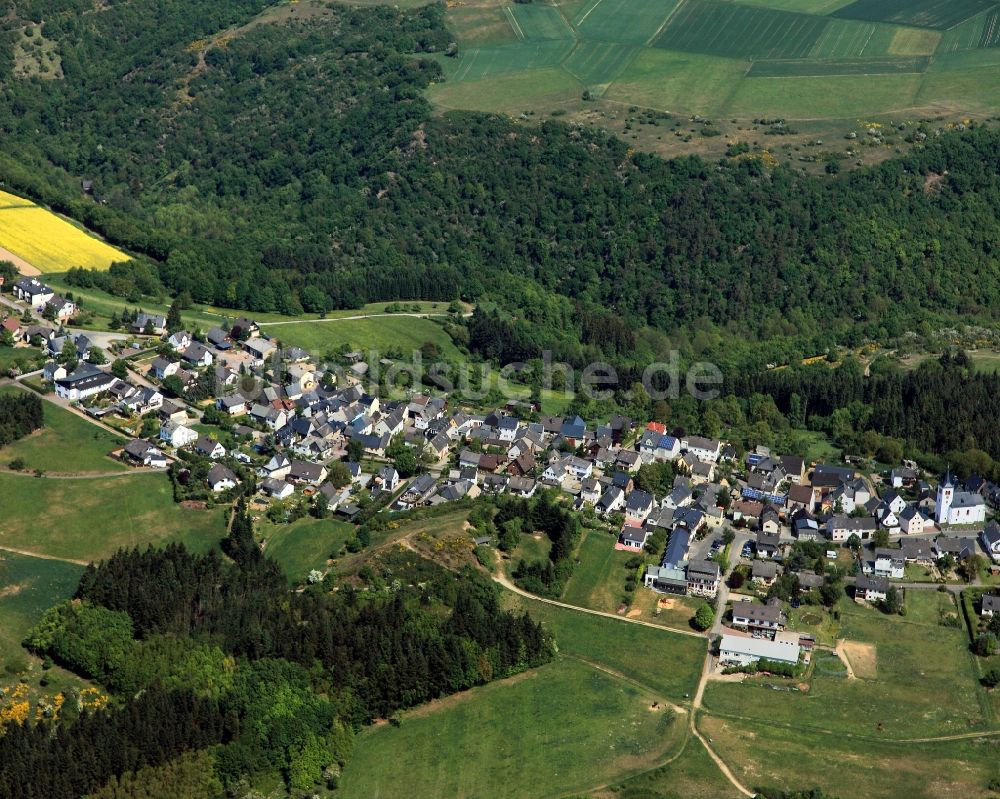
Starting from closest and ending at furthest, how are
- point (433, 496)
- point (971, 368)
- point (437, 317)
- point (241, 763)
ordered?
point (241, 763)
point (433, 496)
point (971, 368)
point (437, 317)

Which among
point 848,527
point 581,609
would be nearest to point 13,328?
point 581,609

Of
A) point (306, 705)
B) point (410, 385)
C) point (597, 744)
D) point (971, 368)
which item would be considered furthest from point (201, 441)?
point (971, 368)

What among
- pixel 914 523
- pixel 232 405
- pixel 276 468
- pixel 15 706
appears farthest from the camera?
pixel 232 405

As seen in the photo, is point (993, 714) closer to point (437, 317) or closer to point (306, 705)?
point (306, 705)

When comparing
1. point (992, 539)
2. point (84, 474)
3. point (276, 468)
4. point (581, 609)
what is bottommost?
point (581, 609)

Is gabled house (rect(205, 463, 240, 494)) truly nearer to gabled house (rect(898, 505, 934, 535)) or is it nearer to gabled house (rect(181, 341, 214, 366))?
gabled house (rect(181, 341, 214, 366))

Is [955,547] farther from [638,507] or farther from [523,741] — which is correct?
[523,741]

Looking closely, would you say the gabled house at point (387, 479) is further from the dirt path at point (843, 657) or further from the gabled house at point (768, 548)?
the dirt path at point (843, 657)
